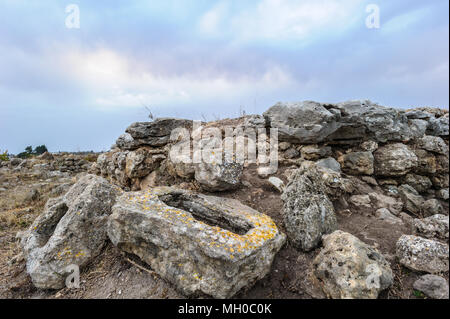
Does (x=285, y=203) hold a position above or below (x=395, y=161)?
below

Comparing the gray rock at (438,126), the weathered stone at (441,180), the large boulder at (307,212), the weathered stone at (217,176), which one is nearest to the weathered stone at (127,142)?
the weathered stone at (217,176)

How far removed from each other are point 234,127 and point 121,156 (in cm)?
391

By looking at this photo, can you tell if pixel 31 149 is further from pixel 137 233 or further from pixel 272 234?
pixel 272 234

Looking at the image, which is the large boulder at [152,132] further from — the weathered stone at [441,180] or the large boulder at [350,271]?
the weathered stone at [441,180]

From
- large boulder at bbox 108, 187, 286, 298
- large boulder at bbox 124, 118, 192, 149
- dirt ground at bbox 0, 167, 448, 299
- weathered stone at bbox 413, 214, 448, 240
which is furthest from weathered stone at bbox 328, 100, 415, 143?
large boulder at bbox 124, 118, 192, 149

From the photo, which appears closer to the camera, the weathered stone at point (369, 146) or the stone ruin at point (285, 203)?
the stone ruin at point (285, 203)

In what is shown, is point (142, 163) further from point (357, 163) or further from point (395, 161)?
point (395, 161)

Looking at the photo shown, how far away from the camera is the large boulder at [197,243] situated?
293 cm

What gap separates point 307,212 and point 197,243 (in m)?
2.05

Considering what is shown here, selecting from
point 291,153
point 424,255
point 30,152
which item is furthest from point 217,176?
point 30,152

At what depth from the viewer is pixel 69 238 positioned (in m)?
3.71

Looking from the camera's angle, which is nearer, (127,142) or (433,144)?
(433,144)

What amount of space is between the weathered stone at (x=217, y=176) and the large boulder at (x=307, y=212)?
125 centimetres

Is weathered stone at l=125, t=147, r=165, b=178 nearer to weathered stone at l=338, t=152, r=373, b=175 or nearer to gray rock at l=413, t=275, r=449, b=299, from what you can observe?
weathered stone at l=338, t=152, r=373, b=175
